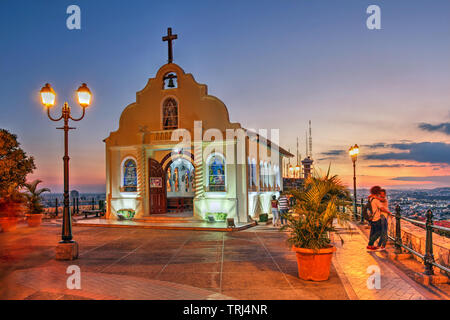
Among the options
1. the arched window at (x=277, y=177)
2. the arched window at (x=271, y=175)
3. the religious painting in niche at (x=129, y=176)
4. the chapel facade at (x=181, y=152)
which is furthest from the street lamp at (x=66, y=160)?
the arched window at (x=277, y=177)

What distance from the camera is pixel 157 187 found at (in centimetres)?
1870

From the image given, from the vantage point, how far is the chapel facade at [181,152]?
16.8 metres

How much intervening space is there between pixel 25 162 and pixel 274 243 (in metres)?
18.2

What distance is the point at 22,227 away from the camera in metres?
17.3

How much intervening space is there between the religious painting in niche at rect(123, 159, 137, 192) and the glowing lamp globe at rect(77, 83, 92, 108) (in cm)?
956

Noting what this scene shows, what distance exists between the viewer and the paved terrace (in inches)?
241

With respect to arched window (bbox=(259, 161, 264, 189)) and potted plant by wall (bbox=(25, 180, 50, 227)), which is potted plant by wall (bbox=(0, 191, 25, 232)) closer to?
potted plant by wall (bbox=(25, 180, 50, 227))

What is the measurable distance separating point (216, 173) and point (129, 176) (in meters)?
5.21

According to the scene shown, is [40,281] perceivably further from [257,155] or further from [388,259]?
[257,155]

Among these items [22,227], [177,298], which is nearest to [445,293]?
[177,298]

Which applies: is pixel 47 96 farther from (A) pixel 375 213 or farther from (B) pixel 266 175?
(B) pixel 266 175

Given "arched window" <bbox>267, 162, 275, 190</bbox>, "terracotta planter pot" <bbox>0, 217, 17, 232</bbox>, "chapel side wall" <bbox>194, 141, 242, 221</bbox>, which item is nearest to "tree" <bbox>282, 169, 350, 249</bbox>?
"chapel side wall" <bbox>194, 141, 242, 221</bbox>

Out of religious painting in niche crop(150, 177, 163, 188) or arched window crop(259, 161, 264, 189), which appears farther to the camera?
arched window crop(259, 161, 264, 189)

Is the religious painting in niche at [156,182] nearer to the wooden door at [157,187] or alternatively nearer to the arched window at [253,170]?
the wooden door at [157,187]
